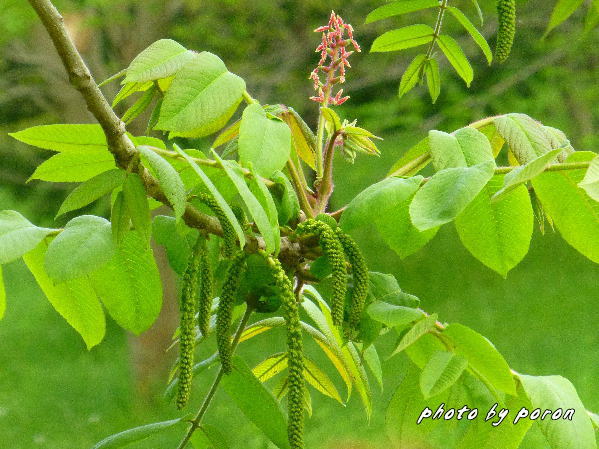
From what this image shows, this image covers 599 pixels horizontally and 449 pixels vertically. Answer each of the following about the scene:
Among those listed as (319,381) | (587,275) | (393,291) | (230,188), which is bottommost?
(587,275)

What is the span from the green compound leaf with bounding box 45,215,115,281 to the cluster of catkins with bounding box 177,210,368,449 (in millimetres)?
80

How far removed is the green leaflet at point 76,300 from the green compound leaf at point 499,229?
40 centimetres

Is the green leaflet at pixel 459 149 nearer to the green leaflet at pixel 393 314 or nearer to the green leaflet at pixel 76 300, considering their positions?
the green leaflet at pixel 393 314

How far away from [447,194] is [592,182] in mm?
123

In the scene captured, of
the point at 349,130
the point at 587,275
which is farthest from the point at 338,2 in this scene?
the point at 349,130

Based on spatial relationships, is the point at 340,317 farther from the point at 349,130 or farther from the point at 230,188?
the point at 349,130

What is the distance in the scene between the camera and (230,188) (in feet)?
2.97

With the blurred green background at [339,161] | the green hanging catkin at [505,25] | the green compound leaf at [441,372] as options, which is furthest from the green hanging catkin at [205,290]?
the blurred green background at [339,161]

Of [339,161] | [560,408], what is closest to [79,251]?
[560,408]

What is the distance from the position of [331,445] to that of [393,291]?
2.37 m

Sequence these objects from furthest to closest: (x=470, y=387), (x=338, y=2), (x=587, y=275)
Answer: (x=587, y=275) < (x=338, y=2) < (x=470, y=387)

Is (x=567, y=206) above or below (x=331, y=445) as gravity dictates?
above

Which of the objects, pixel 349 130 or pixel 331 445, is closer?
pixel 349 130

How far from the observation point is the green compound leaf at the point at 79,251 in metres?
0.73
